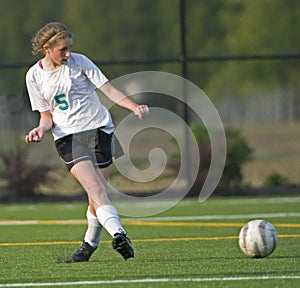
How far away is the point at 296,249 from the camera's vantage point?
30.9 feet

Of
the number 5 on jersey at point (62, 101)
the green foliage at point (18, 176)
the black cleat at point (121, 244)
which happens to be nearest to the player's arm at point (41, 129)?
the number 5 on jersey at point (62, 101)

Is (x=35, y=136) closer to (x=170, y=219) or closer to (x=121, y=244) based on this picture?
(x=121, y=244)

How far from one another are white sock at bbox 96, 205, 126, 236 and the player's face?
125 cm

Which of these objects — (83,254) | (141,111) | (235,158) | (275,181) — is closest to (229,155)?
(235,158)

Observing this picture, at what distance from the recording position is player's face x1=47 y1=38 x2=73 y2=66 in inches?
341

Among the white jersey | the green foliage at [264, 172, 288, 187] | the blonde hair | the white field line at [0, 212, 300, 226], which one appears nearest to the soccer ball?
the white jersey

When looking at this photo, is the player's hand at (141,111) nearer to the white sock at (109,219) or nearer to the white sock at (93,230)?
the white sock at (109,219)

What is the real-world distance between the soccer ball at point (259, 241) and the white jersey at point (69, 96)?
1.45 metres

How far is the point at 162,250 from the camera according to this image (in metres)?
9.66

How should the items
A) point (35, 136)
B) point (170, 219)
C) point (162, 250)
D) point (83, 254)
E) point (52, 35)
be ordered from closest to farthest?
point (35, 136), point (52, 35), point (83, 254), point (162, 250), point (170, 219)

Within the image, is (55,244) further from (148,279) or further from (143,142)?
(143,142)

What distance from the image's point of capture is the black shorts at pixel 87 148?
8734 mm

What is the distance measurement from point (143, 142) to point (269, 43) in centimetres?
1230

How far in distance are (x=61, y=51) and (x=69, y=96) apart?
39cm
